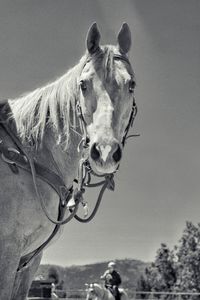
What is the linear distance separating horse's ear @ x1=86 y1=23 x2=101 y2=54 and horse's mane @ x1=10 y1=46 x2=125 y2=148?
0.05 metres

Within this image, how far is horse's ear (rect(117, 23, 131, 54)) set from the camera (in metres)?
3.80

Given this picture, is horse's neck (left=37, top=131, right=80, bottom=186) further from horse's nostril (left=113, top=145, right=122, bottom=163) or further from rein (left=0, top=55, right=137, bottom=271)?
horse's nostril (left=113, top=145, right=122, bottom=163)

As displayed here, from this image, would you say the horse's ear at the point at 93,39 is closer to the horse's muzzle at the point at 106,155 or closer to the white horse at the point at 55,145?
the white horse at the point at 55,145

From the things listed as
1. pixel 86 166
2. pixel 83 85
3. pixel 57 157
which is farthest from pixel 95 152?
pixel 57 157

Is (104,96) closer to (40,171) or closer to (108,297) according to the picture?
(40,171)

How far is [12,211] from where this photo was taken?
3400 millimetres

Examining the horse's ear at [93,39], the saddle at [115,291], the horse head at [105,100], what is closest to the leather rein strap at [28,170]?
the horse head at [105,100]

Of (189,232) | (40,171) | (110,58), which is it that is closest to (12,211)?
(40,171)

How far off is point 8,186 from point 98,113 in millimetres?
788

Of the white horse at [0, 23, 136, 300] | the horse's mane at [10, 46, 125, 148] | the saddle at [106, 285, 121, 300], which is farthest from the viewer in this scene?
the saddle at [106, 285, 121, 300]

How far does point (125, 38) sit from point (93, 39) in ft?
0.95

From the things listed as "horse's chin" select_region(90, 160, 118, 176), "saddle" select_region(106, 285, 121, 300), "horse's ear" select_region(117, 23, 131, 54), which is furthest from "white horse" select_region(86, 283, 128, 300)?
"horse's chin" select_region(90, 160, 118, 176)

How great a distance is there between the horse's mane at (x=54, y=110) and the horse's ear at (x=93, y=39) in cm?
5

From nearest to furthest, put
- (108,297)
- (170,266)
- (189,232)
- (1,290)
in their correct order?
(1,290) → (108,297) → (189,232) → (170,266)
